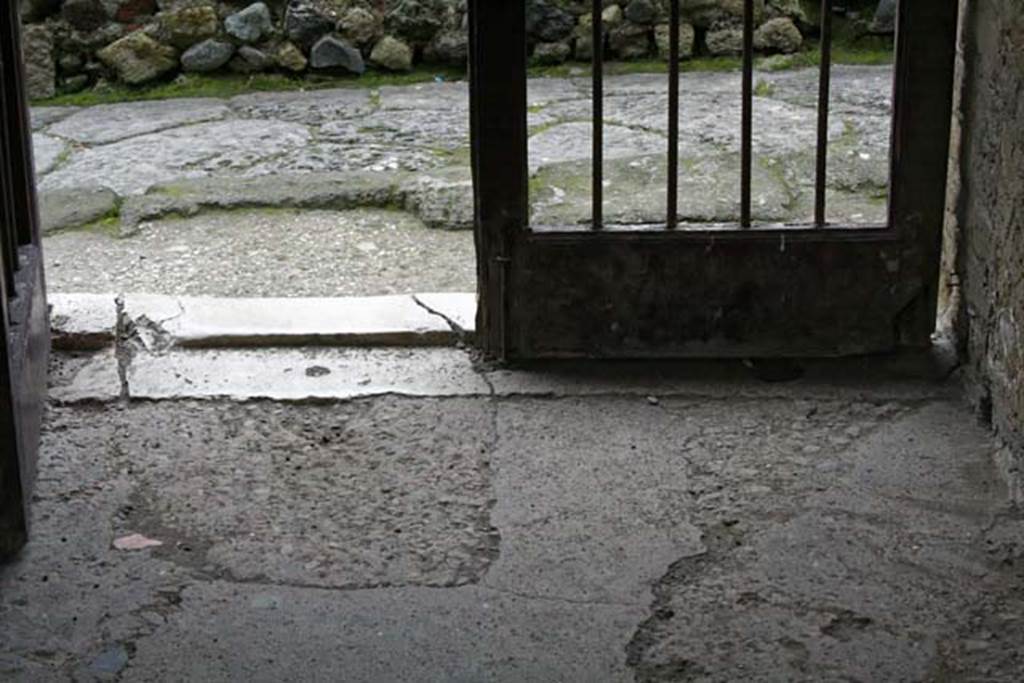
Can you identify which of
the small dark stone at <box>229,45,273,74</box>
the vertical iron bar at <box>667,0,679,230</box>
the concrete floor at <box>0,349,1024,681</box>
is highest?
the vertical iron bar at <box>667,0,679,230</box>

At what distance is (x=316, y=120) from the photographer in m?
5.65

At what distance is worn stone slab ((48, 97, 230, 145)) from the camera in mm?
5535

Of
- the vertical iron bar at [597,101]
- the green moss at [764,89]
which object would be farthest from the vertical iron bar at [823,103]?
the green moss at [764,89]

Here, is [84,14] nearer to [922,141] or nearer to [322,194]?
[322,194]

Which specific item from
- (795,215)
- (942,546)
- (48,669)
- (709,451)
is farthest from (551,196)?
(48,669)

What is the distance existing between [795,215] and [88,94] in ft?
10.4

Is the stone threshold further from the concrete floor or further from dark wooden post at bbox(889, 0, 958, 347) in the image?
dark wooden post at bbox(889, 0, 958, 347)

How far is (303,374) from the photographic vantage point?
333 cm

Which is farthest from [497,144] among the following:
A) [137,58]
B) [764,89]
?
[137,58]

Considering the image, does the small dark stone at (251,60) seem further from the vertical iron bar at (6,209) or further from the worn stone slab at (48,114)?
the vertical iron bar at (6,209)

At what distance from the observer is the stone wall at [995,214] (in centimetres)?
279

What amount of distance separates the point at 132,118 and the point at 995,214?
367 cm

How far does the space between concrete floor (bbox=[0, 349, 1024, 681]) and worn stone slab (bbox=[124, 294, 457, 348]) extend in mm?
55

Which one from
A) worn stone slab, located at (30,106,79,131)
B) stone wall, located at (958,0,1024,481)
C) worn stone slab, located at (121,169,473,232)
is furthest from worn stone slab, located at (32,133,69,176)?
stone wall, located at (958,0,1024,481)
